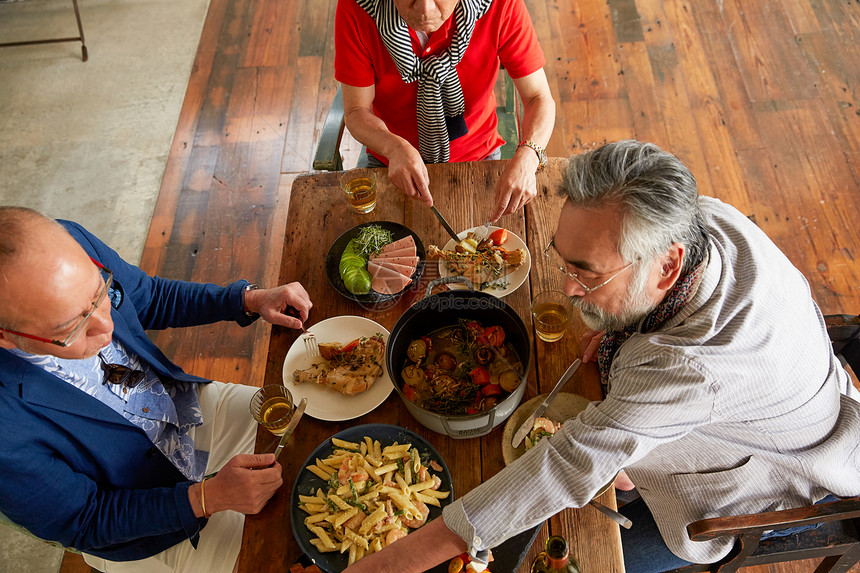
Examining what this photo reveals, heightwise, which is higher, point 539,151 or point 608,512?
point 539,151

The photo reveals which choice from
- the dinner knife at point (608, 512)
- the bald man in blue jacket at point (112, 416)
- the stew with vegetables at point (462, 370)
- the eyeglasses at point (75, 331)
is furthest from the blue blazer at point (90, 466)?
the dinner knife at point (608, 512)

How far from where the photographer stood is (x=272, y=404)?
172cm

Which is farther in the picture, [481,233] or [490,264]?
[481,233]

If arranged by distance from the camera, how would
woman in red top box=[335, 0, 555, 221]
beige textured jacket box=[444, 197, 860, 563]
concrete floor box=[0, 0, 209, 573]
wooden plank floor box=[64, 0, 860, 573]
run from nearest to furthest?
beige textured jacket box=[444, 197, 860, 563] < woman in red top box=[335, 0, 555, 221] < wooden plank floor box=[64, 0, 860, 573] < concrete floor box=[0, 0, 209, 573]

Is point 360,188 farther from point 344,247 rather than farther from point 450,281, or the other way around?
point 450,281

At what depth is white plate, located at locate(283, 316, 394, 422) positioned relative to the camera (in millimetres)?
1700

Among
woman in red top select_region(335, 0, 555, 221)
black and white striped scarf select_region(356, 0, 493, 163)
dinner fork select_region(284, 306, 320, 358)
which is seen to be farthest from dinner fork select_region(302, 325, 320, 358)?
black and white striped scarf select_region(356, 0, 493, 163)

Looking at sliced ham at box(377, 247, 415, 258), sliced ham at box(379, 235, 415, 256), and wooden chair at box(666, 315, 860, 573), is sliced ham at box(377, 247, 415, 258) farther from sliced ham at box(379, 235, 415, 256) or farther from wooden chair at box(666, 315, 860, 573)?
wooden chair at box(666, 315, 860, 573)

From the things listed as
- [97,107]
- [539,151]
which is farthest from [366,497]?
[97,107]

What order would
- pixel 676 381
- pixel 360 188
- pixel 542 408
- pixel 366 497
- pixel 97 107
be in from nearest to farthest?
1. pixel 676 381
2. pixel 366 497
3. pixel 542 408
4. pixel 360 188
5. pixel 97 107

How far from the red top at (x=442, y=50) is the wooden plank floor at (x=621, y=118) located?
152 centimetres

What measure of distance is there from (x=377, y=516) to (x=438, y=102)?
5.36ft

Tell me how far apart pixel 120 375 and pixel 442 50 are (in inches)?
63.7

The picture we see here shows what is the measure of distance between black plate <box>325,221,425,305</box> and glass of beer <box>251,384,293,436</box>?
39cm
